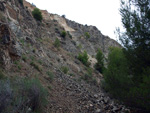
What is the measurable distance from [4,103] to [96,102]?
6172mm

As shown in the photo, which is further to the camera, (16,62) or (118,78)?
(16,62)

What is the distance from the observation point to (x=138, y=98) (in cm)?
441

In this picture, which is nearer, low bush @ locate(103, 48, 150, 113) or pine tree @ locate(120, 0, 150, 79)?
low bush @ locate(103, 48, 150, 113)

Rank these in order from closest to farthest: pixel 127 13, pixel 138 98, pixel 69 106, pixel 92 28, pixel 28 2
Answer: pixel 138 98
pixel 127 13
pixel 69 106
pixel 28 2
pixel 92 28

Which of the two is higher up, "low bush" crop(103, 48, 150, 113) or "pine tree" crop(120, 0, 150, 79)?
"pine tree" crop(120, 0, 150, 79)

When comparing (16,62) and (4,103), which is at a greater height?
(16,62)

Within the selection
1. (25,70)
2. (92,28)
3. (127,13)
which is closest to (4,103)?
(25,70)

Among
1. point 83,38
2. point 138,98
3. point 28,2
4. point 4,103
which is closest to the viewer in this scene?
point 4,103

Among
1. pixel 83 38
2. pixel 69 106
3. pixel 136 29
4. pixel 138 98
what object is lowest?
pixel 69 106

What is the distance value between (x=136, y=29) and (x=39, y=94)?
458cm

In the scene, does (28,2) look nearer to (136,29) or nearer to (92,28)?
(92,28)

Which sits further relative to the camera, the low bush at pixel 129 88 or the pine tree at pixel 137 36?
the pine tree at pixel 137 36

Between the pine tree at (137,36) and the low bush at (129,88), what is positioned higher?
the pine tree at (137,36)

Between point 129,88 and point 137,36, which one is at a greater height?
point 137,36
